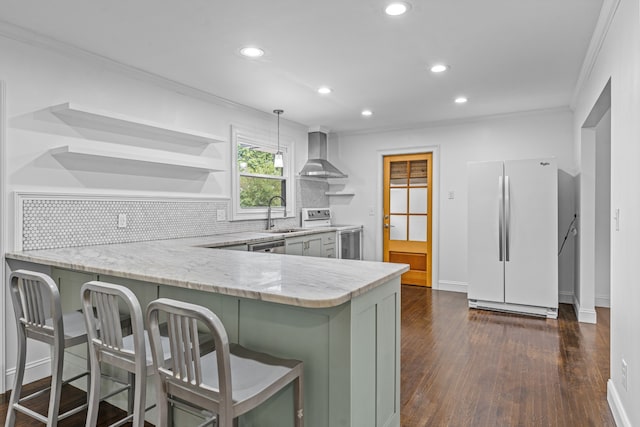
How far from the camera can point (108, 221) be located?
3.12m

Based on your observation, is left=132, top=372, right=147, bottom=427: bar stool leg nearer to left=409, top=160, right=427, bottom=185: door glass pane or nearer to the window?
the window

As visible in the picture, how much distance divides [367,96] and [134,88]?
2.29 meters

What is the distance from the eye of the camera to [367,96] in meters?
4.23

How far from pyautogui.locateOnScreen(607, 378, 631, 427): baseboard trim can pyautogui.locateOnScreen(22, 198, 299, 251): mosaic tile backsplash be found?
11.3 feet

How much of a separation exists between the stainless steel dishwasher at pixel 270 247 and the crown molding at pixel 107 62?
5.27 feet

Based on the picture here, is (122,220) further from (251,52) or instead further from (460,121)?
(460,121)

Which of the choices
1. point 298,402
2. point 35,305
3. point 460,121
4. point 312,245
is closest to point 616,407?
point 298,402

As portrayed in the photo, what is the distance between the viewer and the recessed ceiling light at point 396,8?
229cm

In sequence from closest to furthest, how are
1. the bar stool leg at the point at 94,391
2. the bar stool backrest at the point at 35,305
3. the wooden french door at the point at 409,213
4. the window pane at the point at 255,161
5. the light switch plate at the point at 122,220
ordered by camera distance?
1. the bar stool leg at the point at 94,391
2. the bar stool backrest at the point at 35,305
3. the light switch plate at the point at 122,220
4. the window pane at the point at 255,161
5. the wooden french door at the point at 409,213

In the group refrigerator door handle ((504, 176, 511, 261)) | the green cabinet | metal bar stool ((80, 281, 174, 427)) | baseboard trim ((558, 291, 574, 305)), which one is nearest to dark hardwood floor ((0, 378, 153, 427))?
metal bar stool ((80, 281, 174, 427))

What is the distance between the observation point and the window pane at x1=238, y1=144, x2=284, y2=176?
4.61 metres

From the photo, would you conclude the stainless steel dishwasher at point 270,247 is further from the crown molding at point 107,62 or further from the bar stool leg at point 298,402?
the bar stool leg at point 298,402

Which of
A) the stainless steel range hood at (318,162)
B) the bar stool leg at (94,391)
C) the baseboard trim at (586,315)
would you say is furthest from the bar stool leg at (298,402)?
the stainless steel range hood at (318,162)

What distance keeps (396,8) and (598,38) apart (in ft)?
4.82
